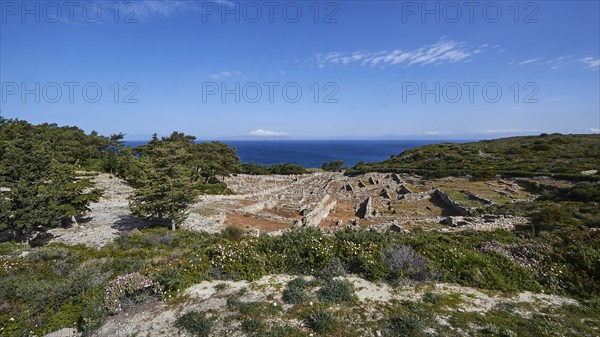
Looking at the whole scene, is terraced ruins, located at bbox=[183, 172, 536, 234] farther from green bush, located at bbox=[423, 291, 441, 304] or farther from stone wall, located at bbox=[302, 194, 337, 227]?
green bush, located at bbox=[423, 291, 441, 304]

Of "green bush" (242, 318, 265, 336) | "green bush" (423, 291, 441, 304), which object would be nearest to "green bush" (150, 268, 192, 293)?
"green bush" (242, 318, 265, 336)

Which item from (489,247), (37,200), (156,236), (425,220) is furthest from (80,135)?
(489,247)

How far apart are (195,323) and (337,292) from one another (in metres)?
3.48

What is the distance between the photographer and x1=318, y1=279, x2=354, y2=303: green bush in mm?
6902

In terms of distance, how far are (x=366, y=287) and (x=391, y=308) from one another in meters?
1.03

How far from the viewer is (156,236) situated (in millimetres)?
14156

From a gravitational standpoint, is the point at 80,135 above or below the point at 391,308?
above

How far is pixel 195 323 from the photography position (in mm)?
5996

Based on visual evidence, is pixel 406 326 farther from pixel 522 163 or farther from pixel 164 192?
pixel 522 163

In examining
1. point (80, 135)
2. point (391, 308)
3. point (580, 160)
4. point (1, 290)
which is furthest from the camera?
point (80, 135)

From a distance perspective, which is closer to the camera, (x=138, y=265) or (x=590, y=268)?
(x=590, y=268)

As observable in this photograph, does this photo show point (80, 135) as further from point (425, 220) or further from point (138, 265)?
point (425, 220)

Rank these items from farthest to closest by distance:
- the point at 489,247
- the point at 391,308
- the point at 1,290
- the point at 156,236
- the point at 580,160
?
the point at 580,160
the point at 156,236
the point at 489,247
the point at 1,290
the point at 391,308

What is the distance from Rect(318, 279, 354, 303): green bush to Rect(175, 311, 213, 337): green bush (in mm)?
2787
